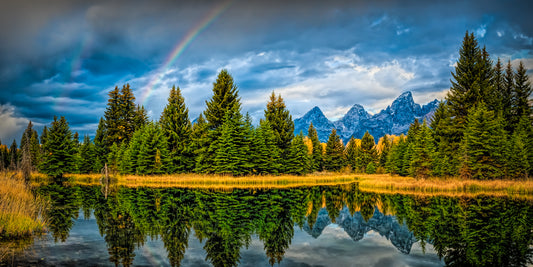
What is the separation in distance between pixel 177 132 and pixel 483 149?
38.2 meters

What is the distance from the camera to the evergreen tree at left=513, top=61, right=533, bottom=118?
143ft

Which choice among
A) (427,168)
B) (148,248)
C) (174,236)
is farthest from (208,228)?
(427,168)

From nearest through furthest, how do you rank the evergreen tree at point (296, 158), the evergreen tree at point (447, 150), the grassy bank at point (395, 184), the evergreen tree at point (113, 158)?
the grassy bank at point (395, 184) → the evergreen tree at point (447, 150) → the evergreen tree at point (296, 158) → the evergreen tree at point (113, 158)

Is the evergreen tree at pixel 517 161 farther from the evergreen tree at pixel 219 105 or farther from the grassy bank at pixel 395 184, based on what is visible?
the evergreen tree at pixel 219 105

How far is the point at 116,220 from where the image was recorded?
1391cm

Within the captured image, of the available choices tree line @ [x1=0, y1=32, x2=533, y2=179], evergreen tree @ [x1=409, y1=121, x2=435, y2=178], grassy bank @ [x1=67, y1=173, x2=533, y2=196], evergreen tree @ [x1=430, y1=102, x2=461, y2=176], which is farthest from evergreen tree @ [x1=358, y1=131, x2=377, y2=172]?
evergreen tree @ [x1=409, y1=121, x2=435, y2=178]

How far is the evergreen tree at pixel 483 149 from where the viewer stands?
32.9 m

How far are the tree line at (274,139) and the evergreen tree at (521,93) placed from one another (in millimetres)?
108

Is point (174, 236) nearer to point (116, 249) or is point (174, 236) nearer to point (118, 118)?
point (116, 249)

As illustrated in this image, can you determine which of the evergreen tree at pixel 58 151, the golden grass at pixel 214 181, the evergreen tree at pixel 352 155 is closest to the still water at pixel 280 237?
the golden grass at pixel 214 181

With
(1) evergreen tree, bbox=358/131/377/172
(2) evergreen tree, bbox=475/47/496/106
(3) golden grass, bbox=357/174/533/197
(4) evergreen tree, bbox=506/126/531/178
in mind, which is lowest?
(3) golden grass, bbox=357/174/533/197

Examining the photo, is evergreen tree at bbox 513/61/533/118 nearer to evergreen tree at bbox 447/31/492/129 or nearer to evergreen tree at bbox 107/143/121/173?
evergreen tree at bbox 447/31/492/129

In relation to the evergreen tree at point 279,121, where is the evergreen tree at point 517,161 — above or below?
below

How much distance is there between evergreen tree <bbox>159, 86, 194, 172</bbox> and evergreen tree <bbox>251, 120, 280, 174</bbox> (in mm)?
9820
